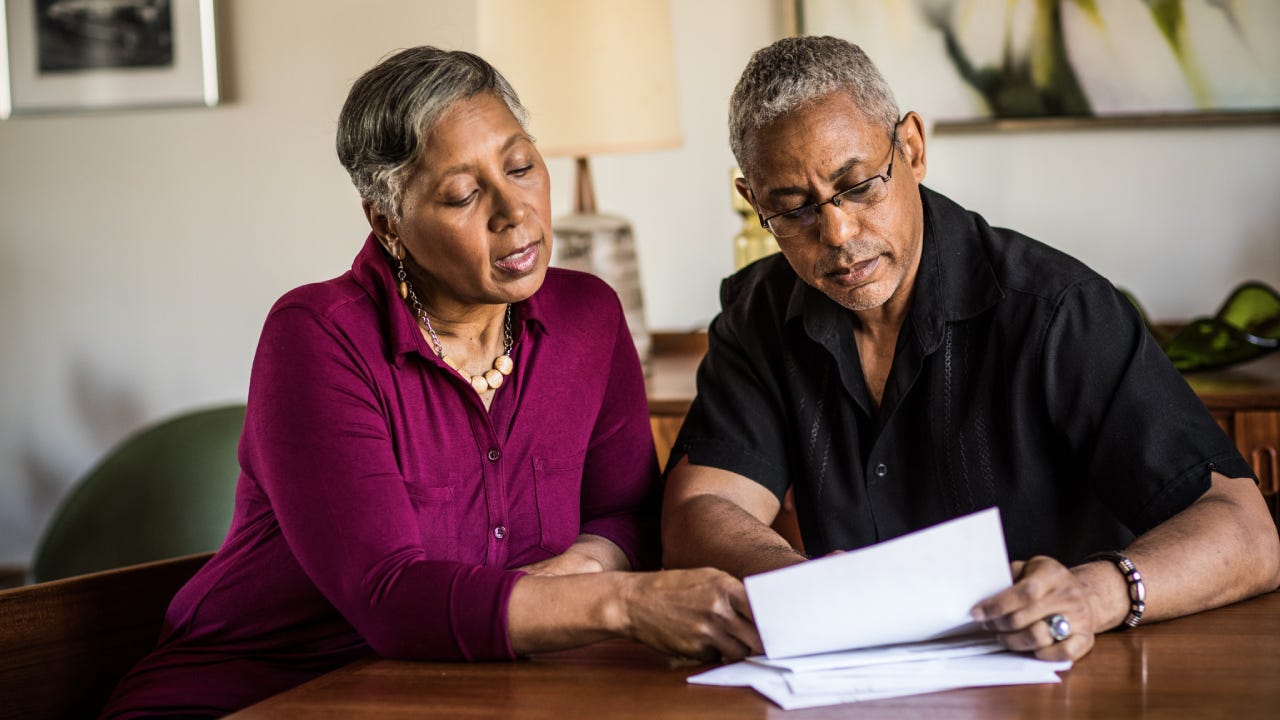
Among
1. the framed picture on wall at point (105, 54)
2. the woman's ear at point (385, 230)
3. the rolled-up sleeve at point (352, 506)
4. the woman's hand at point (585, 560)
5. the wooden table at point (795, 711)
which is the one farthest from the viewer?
the framed picture on wall at point (105, 54)

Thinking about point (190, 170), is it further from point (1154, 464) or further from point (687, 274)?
point (1154, 464)

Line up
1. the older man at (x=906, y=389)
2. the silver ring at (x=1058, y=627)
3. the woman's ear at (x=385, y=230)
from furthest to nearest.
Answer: the woman's ear at (x=385, y=230) < the older man at (x=906, y=389) < the silver ring at (x=1058, y=627)

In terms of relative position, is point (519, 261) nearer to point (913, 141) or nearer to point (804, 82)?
point (804, 82)

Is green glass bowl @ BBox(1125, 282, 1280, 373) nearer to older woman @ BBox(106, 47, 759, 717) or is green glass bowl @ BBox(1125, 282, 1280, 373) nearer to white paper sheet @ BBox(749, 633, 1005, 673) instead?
older woman @ BBox(106, 47, 759, 717)

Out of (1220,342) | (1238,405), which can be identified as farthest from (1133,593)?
(1220,342)

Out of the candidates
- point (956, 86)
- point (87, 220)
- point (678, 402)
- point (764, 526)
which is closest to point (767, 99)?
point (764, 526)

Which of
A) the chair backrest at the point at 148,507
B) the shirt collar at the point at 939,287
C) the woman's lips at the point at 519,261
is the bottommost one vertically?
the chair backrest at the point at 148,507

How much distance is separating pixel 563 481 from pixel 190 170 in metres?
2.22

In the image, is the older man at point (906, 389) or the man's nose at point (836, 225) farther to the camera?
the man's nose at point (836, 225)

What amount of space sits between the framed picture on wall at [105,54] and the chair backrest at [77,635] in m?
2.04

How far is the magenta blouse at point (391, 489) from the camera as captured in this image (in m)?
1.34

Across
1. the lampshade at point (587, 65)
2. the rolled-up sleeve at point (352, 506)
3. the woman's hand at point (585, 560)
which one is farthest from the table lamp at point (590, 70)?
the rolled-up sleeve at point (352, 506)

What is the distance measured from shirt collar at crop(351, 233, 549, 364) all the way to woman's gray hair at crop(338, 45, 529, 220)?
0.07 meters

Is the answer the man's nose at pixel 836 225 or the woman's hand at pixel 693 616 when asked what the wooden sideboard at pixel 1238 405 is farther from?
the woman's hand at pixel 693 616
